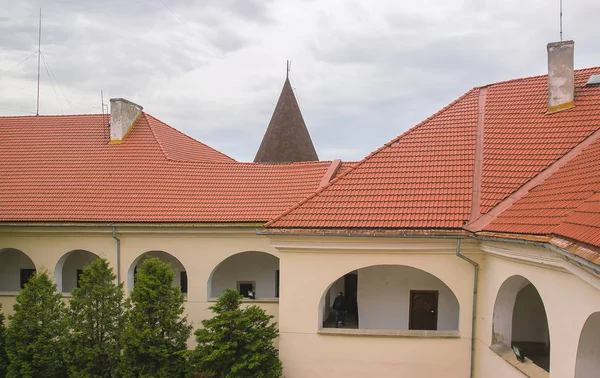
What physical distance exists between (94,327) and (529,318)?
9452mm

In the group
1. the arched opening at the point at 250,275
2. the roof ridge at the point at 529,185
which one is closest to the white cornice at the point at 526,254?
the roof ridge at the point at 529,185

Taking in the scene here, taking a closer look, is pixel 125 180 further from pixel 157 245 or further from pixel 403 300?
pixel 403 300

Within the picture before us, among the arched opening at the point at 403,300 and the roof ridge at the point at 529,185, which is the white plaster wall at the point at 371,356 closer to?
the arched opening at the point at 403,300

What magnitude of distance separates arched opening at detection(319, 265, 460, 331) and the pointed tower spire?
10.9 metres

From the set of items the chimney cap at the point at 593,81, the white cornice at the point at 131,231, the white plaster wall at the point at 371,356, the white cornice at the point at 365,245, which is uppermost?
the chimney cap at the point at 593,81

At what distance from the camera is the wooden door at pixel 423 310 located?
38.1ft

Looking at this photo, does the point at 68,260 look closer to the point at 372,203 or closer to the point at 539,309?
the point at 372,203

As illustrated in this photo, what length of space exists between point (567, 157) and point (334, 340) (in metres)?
5.86

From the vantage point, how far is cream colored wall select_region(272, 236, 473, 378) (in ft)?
32.1

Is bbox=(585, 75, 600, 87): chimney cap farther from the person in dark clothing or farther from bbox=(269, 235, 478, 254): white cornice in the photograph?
the person in dark clothing

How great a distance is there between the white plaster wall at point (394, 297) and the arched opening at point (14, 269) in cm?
1054

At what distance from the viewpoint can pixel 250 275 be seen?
15273 millimetres

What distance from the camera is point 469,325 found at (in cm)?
972

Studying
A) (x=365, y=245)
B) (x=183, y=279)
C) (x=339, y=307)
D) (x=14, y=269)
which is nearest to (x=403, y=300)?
(x=339, y=307)
